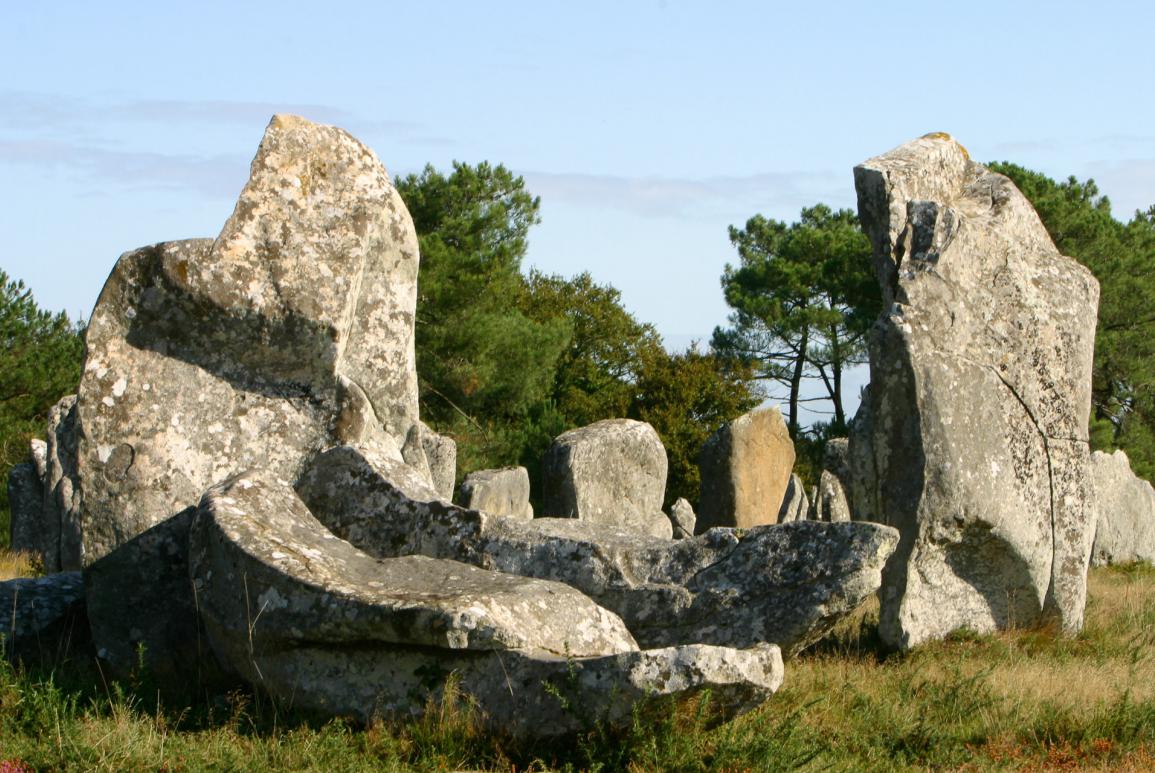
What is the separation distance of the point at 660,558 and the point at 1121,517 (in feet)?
38.6

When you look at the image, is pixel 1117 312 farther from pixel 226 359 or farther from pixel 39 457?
pixel 226 359

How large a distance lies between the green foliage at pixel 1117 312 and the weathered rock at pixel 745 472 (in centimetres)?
1822

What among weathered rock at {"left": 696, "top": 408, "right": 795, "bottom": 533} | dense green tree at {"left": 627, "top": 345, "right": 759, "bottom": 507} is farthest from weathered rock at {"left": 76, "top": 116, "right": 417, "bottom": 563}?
dense green tree at {"left": 627, "top": 345, "right": 759, "bottom": 507}

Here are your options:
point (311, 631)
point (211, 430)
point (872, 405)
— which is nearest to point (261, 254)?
point (211, 430)

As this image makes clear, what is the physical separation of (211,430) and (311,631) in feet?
8.41

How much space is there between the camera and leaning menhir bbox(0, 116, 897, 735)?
6.71 metres

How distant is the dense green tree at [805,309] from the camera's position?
43.1 metres

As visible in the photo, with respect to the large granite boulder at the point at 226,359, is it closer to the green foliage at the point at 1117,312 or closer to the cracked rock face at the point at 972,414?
the cracked rock face at the point at 972,414

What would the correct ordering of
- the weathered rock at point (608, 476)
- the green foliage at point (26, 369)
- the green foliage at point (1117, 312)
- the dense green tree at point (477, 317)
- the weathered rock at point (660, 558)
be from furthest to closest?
the green foliage at point (1117, 312), the dense green tree at point (477, 317), the green foliage at point (26, 369), the weathered rock at point (608, 476), the weathered rock at point (660, 558)

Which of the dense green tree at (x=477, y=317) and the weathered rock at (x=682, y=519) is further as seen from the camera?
the dense green tree at (x=477, y=317)

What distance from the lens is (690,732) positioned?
6402 mm

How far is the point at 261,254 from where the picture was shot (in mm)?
9156

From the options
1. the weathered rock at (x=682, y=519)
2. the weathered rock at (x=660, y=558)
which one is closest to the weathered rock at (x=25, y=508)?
the weathered rock at (x=682, y=519)

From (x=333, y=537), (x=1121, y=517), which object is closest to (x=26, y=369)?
(x=1121, y=517)
